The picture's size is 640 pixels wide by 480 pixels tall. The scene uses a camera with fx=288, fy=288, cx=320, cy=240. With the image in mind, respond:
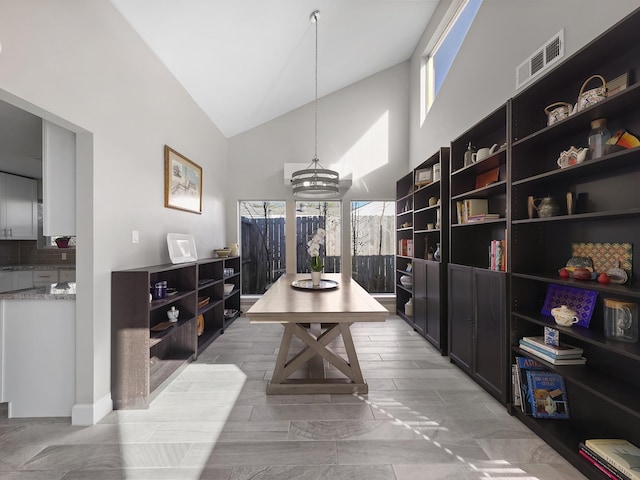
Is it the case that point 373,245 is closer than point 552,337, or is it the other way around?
point 552,337

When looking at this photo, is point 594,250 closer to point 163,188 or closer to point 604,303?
point 604,303

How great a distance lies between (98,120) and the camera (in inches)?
81.0

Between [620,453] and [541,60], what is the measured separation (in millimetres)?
2575

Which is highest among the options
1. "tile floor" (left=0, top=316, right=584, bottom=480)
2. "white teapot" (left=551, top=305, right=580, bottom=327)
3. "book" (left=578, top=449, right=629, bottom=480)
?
"white teapot" (left=551, top=305, right=580, bottom=327)

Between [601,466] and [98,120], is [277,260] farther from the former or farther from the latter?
[601,466]

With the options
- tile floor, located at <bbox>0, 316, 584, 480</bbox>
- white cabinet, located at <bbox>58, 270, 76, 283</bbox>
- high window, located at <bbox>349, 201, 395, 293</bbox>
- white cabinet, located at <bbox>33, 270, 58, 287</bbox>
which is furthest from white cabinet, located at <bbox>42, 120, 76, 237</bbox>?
high window, located at <bbox>349, 201, 395, 293</bbox>

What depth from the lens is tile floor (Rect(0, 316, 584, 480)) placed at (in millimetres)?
1548

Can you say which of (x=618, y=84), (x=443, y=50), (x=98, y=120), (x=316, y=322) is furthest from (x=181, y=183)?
(x=443, y=50)

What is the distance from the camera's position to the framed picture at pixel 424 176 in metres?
3.72

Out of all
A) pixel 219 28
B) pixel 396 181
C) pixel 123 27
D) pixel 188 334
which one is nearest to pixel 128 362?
pixel 188 334

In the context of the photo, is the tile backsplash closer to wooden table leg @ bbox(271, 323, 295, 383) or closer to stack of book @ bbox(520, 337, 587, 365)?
wooden table leg @ bbox(271, 323, 295, 383)

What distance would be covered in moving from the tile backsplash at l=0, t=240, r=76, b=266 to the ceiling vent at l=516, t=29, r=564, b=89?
20.2 feet

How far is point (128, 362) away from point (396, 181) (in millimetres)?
4409

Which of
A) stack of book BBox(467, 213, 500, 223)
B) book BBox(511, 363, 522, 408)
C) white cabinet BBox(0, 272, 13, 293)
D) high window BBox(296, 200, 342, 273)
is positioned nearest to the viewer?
book BBox(511, 363, 522, 408)
